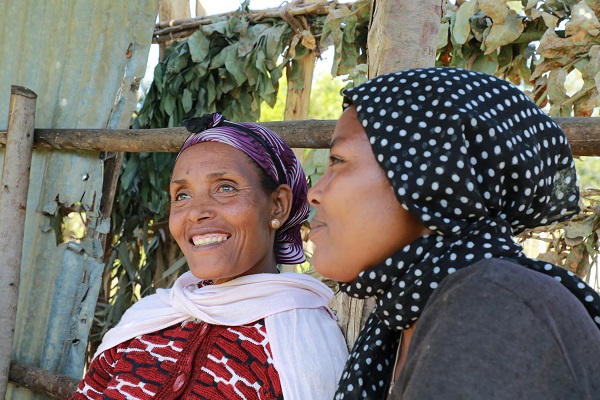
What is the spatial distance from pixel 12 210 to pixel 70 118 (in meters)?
0.47

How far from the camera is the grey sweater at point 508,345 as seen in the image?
3.25 feet

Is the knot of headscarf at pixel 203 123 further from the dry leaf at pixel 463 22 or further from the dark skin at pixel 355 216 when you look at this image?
the dry leaf at pixel 463 22

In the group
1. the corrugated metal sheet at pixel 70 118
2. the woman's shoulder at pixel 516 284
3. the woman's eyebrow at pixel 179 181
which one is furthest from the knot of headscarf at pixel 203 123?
the woman's shoulder at pixel 516 284

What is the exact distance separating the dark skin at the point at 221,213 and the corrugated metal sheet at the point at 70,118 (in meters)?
1.05

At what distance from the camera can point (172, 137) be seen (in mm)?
2584

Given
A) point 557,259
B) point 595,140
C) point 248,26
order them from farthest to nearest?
point 248,26 → point 557,259 → point 595,140

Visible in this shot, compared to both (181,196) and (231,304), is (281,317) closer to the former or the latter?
(231,304)

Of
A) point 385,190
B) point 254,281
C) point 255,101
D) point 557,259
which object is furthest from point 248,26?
point 385,190

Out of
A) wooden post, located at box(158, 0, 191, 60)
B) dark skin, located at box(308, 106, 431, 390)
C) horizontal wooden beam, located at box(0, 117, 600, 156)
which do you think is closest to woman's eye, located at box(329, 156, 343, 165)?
dark skin, located at box(308, 106, 431, 390)

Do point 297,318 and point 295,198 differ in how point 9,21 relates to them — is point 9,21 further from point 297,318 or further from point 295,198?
point 297,318

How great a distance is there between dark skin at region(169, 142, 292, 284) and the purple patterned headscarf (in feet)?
0.09

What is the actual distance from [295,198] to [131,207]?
8.59 ft

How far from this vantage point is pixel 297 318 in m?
2.10

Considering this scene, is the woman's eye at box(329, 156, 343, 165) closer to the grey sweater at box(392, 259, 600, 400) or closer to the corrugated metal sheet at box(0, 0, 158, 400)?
the grey sweater at box(392, 259, 600, 400)
